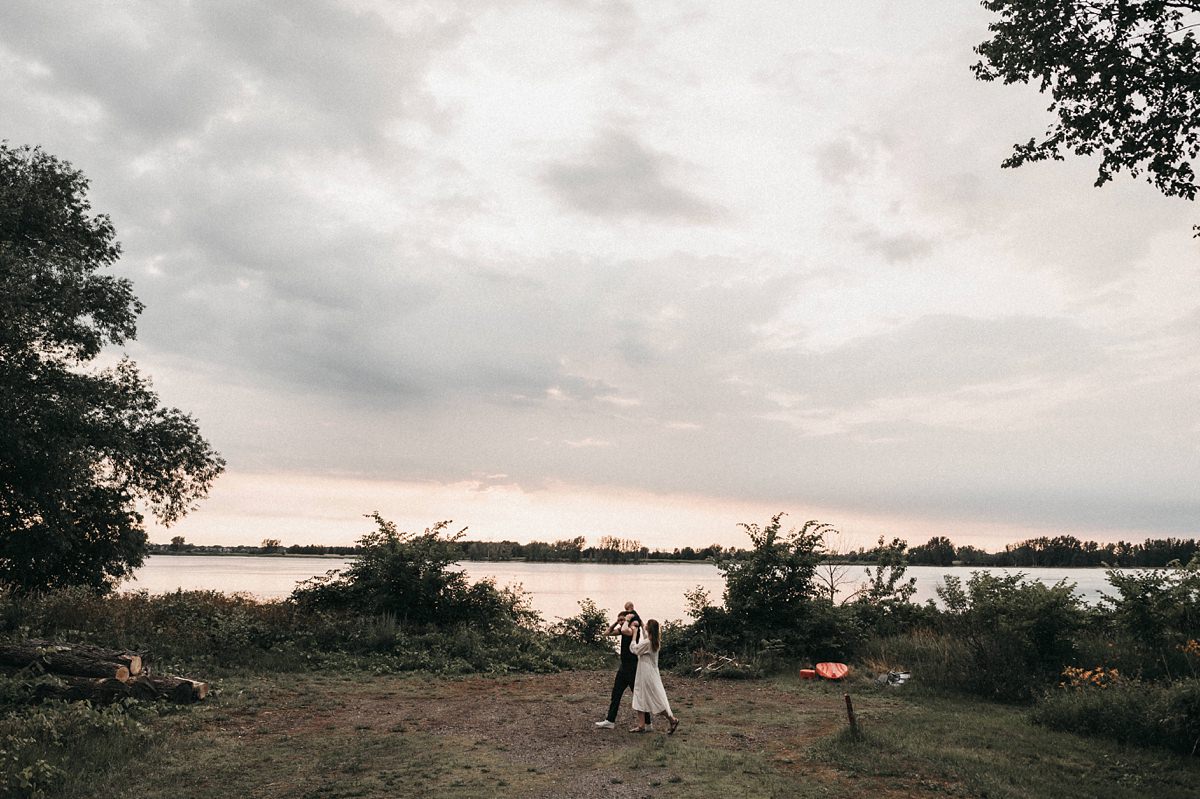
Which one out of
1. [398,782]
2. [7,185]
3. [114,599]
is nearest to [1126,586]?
[398,782]

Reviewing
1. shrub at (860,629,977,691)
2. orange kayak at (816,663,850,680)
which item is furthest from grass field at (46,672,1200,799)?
orange kayak at (816,663,850,680)

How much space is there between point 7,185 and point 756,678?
79.7 feet

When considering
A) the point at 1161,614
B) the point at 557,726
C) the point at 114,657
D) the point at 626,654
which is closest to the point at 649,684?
the point at 626,654

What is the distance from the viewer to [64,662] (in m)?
12.7

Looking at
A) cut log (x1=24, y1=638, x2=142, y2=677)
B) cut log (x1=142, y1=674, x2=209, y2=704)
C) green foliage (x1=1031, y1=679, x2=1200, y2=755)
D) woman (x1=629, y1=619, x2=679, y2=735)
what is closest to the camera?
green foliage (x1=1031, y1=679, x2=1200, y2=755)

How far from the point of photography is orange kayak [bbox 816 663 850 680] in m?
17.2

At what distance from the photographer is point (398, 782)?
896 cm

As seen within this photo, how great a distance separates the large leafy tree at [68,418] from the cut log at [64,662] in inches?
299

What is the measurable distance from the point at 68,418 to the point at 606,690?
1534 cm

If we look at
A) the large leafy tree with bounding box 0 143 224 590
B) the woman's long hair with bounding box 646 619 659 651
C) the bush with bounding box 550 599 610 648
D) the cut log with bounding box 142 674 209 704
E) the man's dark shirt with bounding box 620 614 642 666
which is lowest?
the bush with bounding box 550 599 610 648

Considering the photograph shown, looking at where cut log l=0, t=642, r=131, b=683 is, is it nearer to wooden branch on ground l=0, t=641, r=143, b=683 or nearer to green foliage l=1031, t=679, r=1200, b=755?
wooden branch on ground l=0, t=641, r=143, b=683

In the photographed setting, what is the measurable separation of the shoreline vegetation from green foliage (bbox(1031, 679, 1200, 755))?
0.04 metres

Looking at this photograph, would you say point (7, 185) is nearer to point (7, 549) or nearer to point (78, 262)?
point (78, 262)

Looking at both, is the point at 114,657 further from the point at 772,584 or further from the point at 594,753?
the point at 772,584
